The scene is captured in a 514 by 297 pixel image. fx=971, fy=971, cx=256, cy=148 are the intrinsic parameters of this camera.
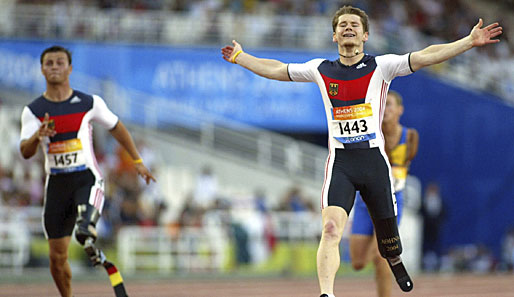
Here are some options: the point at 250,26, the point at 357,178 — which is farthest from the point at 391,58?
the point at 250,26

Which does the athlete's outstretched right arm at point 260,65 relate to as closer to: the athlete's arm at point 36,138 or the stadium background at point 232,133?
the athlete's arm at point 36,138

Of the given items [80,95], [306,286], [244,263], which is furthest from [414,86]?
[80,95]

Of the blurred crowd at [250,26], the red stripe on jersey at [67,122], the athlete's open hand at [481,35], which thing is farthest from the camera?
the blurred crowd at [250,26]

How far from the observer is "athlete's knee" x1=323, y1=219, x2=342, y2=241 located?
25.8ft

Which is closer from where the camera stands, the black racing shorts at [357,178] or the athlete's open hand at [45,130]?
the black racing shorts at [357,178]

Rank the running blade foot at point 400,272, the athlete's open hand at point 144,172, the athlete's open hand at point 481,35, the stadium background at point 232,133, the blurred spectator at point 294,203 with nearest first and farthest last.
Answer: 1. the athlete's open hand at point 481,35
2. the running blade foot at point 400,272
3. the athlete's open hand at point 144,172
4. the stadium background at point 232,133
5. the blurred spectator at point 294,203

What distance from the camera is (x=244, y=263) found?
19.7 meters

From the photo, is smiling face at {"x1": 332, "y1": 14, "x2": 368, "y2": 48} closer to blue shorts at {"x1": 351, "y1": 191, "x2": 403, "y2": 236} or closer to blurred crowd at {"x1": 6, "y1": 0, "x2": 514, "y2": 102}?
blue shorts at {"x1": 351, "y1": 191, "x2": 403, "y2": 236}

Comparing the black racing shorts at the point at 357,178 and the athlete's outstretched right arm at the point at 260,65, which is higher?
the athlete's outstretched right arm at the point at 260,65

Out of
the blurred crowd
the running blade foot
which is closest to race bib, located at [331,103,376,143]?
the running blade foot

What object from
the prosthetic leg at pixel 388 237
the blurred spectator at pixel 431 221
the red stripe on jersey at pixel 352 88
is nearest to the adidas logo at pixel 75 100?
the red stripe on jersey at pixel 352 88

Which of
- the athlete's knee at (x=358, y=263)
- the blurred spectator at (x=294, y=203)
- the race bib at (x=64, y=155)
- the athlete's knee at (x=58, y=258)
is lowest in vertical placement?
the athlete's knee at (x=358, y=263)

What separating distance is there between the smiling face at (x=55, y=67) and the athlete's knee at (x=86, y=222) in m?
1.30

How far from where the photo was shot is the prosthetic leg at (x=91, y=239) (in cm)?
891
